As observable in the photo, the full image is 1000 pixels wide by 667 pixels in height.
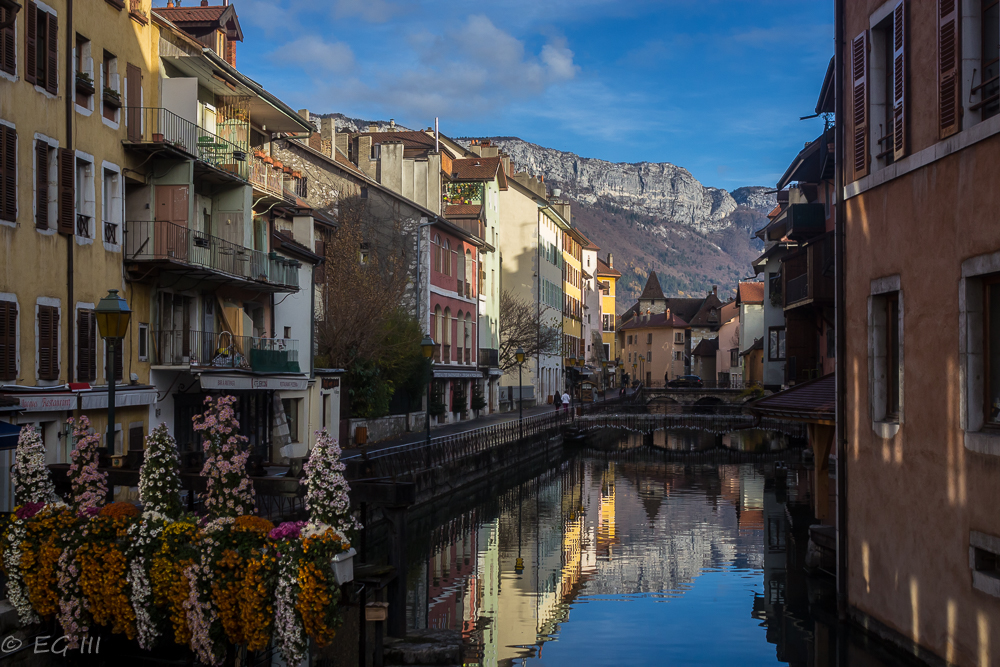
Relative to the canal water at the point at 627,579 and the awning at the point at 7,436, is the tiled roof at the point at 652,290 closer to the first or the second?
the canal water at the point at 627,579

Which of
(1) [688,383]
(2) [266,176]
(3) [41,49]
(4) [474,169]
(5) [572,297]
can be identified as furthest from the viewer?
(1) [688,383]

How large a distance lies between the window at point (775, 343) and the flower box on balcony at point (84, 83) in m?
32.0

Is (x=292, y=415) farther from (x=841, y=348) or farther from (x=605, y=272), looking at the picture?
(x=605, y=272)

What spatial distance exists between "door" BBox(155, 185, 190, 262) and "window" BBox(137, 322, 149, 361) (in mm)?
1736

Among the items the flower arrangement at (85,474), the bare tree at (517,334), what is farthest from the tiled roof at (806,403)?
the bare tree at (517,334)

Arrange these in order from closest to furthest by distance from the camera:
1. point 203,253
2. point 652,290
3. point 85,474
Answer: point 85,474
point 203,253
point 652,290

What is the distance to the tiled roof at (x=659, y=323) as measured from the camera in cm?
11786

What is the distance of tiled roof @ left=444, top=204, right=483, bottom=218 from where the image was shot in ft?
174

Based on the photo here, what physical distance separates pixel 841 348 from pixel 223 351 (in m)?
16.6

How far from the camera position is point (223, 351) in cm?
2519

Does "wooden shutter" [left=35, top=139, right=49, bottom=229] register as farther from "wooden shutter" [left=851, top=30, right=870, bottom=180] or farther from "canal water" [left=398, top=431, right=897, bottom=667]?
"wooden shutter" [left=851, top=30, right=870, bottom=180]

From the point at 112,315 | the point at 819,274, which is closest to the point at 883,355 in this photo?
the point at 112,315

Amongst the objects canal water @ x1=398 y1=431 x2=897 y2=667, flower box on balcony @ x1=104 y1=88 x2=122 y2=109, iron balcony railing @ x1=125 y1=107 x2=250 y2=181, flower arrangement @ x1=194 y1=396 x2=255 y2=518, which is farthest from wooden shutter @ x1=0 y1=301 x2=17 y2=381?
flower arrangement @ x1=194 y1=396 x2=255 y2=518

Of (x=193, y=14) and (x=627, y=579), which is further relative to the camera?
(x=193, y=14)
